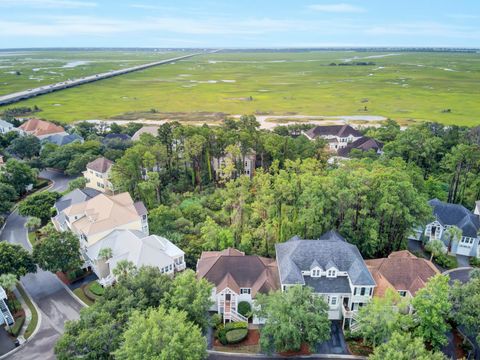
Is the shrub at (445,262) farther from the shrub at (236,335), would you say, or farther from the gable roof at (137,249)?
the gable roof at (137,249)

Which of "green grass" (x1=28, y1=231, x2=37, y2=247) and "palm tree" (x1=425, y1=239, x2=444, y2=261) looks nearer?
"palm tree" (x1=425, y1=239, x2=444, y2=261)

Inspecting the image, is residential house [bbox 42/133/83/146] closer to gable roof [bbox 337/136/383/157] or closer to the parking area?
the parking area

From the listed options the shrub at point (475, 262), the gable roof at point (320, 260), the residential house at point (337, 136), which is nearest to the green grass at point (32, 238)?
the gable roof at point (320, 260)

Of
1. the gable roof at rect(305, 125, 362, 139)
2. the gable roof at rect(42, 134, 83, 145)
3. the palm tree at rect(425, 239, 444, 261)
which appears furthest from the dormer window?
the gable roof at rect(42, 134, 83, 145)

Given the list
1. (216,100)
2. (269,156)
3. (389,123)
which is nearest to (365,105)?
(389,123)

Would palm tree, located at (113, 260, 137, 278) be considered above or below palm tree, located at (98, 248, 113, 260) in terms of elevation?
above

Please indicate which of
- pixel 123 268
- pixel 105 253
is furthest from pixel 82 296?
pixel 123 268
